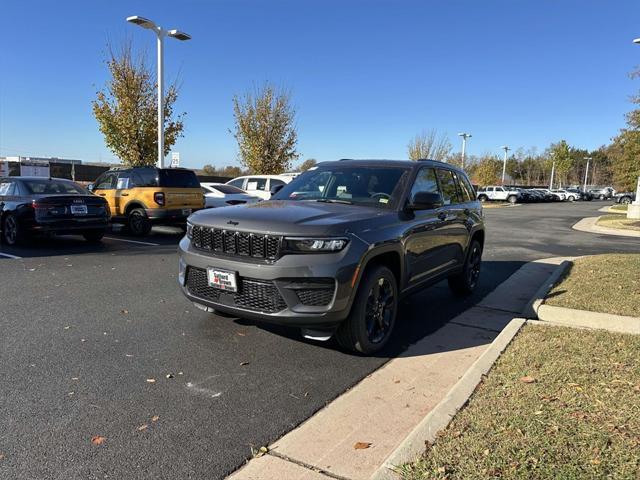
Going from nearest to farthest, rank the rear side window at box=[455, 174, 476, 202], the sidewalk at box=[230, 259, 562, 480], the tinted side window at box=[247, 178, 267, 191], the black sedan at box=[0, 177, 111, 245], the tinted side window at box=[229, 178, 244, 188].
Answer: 1. the sidewalk at box=[230, 259, 562, 480]
2. the rear side window at box=[455, 174, 476, 202]
3. the black sedan at box=[0, 177, 111, 245]
4. the tinted side window at box=[247, 178, 267, 191]
5. the tinted side window at box=[229, 178, 244, 188]

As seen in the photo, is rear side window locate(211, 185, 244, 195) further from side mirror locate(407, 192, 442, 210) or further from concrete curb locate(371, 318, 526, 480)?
concrete curb locate(371, 318, 526, 480)

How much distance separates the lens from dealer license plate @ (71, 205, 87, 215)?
1017cm

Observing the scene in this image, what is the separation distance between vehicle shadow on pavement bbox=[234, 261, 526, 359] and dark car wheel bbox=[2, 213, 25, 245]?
723 centimetres

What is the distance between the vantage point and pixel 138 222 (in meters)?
12.2

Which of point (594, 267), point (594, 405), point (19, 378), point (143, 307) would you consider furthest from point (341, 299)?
point (594, 267)

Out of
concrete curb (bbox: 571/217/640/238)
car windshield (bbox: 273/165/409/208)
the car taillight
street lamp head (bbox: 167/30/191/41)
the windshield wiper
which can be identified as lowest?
concrete curb (bbox: 571/217/640/238)

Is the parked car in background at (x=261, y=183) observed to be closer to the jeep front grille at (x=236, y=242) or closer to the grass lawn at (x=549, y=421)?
the jeep front grille at (x=236, y=242)

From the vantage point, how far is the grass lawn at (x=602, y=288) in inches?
219

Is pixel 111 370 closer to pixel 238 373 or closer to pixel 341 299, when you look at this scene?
pixel 238 373

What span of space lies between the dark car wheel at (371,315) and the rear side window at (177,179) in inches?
339

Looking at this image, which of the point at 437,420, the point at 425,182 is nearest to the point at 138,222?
the point at 425,182

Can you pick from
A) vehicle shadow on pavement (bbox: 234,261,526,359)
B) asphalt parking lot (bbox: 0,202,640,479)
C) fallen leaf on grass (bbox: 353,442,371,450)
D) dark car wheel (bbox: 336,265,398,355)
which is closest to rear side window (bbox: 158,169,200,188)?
asphalt parking lot (bbox: 0,202,640,479)

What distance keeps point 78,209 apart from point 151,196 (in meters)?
1.87

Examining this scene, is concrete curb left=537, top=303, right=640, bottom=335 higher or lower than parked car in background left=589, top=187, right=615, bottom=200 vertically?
lower
